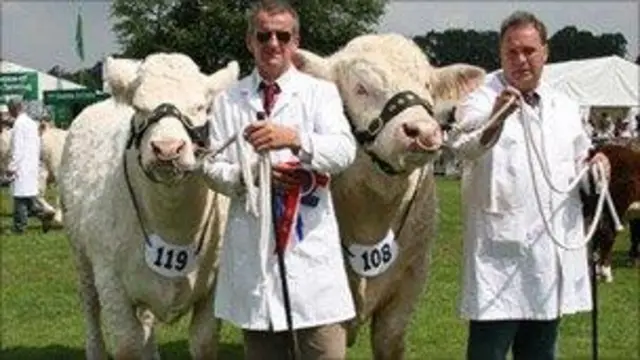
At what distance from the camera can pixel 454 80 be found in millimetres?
5383

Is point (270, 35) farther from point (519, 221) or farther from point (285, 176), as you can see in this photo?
point (519, 221)

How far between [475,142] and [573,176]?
0.56m

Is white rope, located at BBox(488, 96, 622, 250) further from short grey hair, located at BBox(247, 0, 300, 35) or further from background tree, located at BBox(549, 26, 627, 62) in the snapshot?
background tree, located at BBox(549, 26, 627, 62)

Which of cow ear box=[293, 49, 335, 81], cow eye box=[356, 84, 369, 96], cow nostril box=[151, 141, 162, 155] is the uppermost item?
cow ear box=[293, 49, 335, 81]

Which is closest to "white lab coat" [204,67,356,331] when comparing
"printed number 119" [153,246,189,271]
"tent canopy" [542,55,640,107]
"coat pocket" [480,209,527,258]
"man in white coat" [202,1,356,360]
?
"man in white coat" [202,1,356,360]

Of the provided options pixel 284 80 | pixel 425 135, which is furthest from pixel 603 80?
pixel 284 80

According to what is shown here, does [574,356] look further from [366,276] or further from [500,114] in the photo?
[500,114]

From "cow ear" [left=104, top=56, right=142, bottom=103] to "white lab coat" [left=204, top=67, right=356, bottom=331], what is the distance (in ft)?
4.12

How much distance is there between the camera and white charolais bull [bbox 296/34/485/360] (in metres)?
4.87

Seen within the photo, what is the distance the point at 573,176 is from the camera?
4.93 metres

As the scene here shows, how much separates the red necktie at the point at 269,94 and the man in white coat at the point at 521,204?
0.85 metres

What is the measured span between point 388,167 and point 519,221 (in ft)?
2.15

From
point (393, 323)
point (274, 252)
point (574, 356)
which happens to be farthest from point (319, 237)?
point (574, 356)

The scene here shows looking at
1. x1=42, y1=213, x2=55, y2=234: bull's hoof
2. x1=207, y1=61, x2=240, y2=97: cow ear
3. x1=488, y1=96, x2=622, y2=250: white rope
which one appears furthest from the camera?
x1=42, y1=213, x2=55, y2=234: bull's hoof
